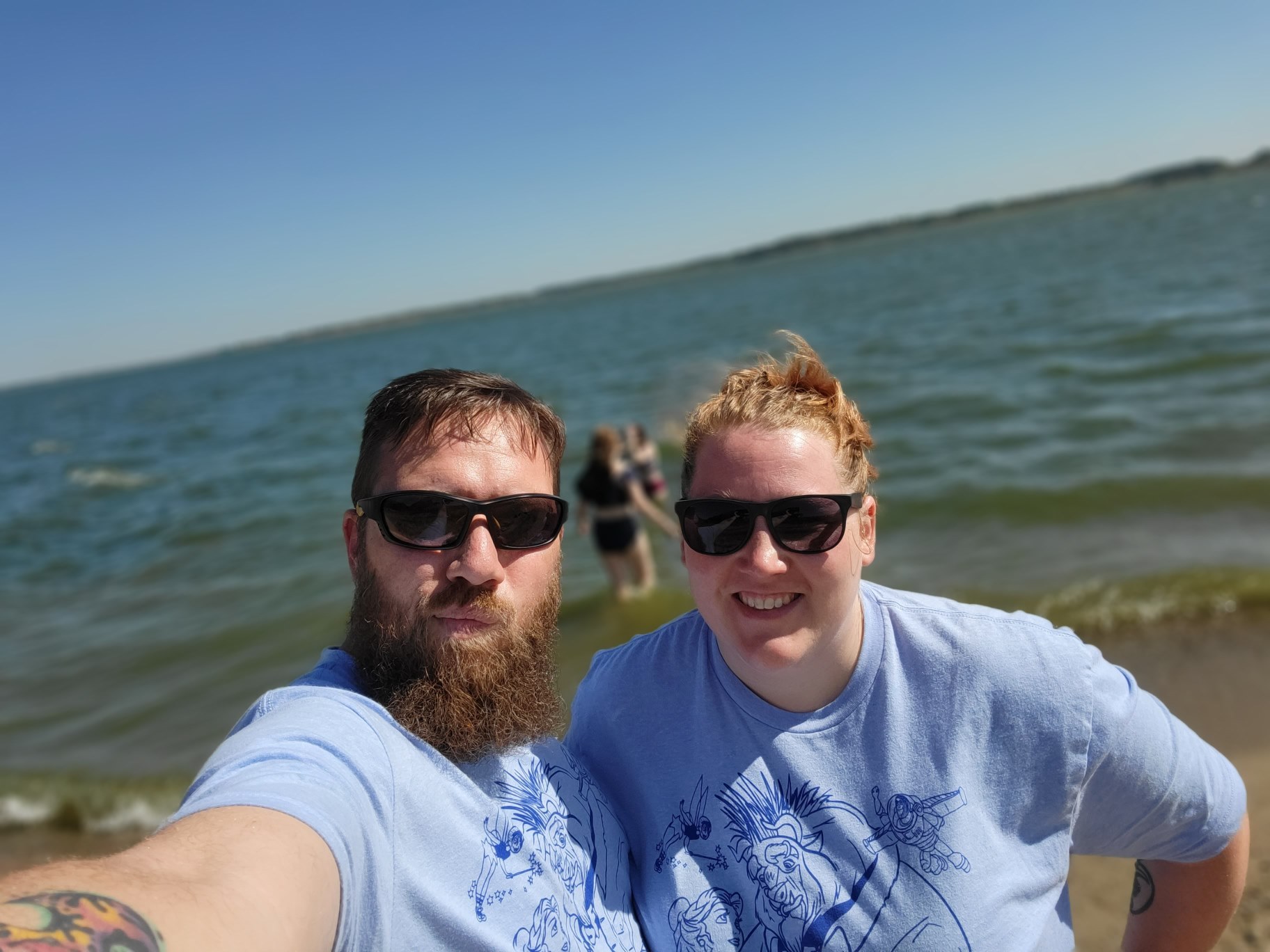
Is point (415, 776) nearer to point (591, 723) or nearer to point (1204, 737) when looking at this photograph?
point (591, 723)

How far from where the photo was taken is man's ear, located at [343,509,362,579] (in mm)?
2014

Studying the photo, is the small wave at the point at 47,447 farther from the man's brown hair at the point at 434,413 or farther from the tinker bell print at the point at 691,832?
the tinker bell print at the point at 691,832

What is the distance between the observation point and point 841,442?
1.96m

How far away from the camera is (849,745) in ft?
6.04

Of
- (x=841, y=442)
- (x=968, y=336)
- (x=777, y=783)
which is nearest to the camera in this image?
(x=777, y=783)

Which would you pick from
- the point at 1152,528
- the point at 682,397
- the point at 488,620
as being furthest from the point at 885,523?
the point at 488,620

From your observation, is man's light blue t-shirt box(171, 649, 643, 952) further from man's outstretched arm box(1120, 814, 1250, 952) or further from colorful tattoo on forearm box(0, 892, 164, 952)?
man's outstretched arm box(1120, 814, 1250, 952)

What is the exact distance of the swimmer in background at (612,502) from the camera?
8.62 metres

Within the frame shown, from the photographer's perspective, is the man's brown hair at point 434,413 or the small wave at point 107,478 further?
the small wave at point 107,478

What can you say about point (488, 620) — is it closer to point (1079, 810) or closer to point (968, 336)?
point (1079, 810)

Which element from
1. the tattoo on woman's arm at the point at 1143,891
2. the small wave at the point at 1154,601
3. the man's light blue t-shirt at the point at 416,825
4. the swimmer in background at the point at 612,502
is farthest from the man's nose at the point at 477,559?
the swimmer in background at the point at 612,502

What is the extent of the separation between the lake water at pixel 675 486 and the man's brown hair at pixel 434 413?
0.57m

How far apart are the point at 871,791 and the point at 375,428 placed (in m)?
1.49

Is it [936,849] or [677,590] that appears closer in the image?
[936,849]
